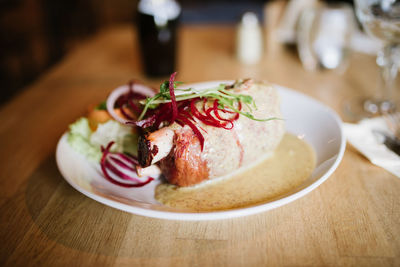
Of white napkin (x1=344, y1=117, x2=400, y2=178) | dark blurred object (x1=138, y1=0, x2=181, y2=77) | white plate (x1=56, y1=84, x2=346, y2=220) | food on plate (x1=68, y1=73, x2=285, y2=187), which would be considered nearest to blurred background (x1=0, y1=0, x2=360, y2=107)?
dark blurred object (x1=138, y1=0, x2=181, y2=77)

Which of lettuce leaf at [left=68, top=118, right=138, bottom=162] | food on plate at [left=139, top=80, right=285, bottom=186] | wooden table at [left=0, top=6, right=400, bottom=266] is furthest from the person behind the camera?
lettuce leaf at [left=68, top=118, right=138, bottom=162]

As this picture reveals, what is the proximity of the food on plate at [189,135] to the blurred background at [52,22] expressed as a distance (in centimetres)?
232

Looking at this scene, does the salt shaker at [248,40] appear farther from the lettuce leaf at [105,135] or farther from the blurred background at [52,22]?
the lettuce leaf at [105,135]

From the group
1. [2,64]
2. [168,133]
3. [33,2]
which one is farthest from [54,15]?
[168,133]

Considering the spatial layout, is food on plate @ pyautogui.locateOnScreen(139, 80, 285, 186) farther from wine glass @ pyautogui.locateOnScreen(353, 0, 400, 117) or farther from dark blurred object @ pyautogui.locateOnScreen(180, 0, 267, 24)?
dark blurred object @ pyautogui.locateOnScreen(180, 0, 267, 24)

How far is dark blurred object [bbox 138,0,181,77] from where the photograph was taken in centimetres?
217

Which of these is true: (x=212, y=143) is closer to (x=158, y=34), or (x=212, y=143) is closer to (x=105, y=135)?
(x=105, y=135)

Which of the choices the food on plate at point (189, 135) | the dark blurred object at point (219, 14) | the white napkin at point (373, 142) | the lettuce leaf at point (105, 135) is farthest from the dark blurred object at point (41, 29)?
the white napkin at point (373, 142)

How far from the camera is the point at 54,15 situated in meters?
5.68

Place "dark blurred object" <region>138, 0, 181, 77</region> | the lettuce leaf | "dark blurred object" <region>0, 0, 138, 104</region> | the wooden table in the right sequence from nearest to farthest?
the wooden table → the lettuce leaf → "dark blurred object" <region>138, 0, 181, 77</region> → "dark blurred object" <region>0, 0, 138, 104</region>

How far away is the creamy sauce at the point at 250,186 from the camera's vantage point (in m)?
1.25

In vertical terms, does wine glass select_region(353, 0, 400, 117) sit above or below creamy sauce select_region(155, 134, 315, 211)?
above

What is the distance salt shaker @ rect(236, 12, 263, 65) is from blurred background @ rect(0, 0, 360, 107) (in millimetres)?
988

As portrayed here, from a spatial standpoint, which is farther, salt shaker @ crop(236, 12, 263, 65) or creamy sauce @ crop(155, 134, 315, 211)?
salt shaker @ crop(236, 12, 263, 65)
